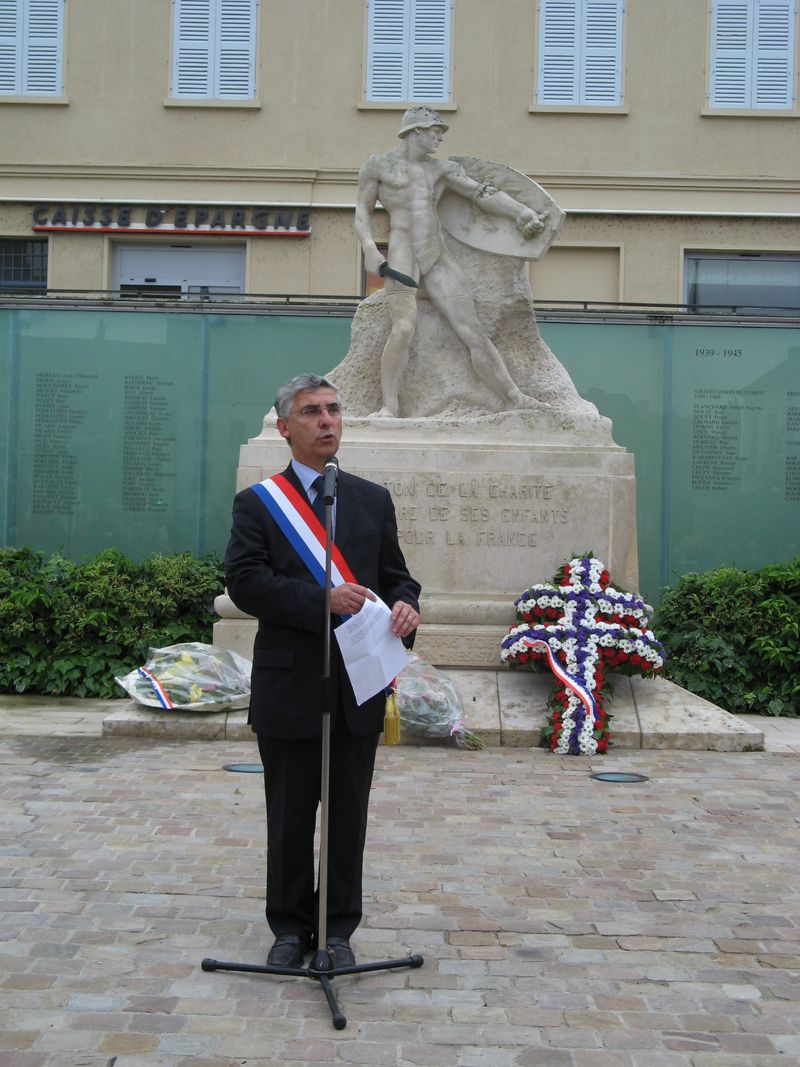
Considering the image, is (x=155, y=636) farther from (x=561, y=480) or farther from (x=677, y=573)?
(x=677, y=573)

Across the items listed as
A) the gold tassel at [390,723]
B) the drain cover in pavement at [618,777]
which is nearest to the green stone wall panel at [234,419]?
the drain cover in pavement at [618,777]

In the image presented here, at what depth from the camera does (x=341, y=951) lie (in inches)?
140

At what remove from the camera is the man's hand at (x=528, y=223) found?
8.90 m

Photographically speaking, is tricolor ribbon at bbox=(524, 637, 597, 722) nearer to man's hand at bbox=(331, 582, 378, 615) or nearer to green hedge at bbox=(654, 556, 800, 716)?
green hedge at bbox=(654, 556, 800, 716)

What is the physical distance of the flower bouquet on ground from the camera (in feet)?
23.3

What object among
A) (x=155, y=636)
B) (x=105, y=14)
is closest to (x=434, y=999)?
(x=155, y=636)

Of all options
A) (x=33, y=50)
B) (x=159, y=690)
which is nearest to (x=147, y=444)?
(x=159, y=690)

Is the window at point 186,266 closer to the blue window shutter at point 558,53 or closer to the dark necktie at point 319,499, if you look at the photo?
the blue window shutter at point 558,53

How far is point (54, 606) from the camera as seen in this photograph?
923 cm

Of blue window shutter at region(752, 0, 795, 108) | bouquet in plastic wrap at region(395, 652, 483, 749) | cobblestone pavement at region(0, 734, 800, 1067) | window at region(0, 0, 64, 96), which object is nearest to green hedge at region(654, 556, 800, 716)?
bouquet in plastic wrap at region(395, 652, 483, 749)

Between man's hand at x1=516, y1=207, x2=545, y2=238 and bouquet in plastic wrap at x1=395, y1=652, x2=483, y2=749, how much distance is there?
3640mm

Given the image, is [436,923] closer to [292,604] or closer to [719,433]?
[292,604]

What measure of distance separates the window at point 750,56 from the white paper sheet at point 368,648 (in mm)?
15720

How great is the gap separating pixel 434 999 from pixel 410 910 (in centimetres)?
79
